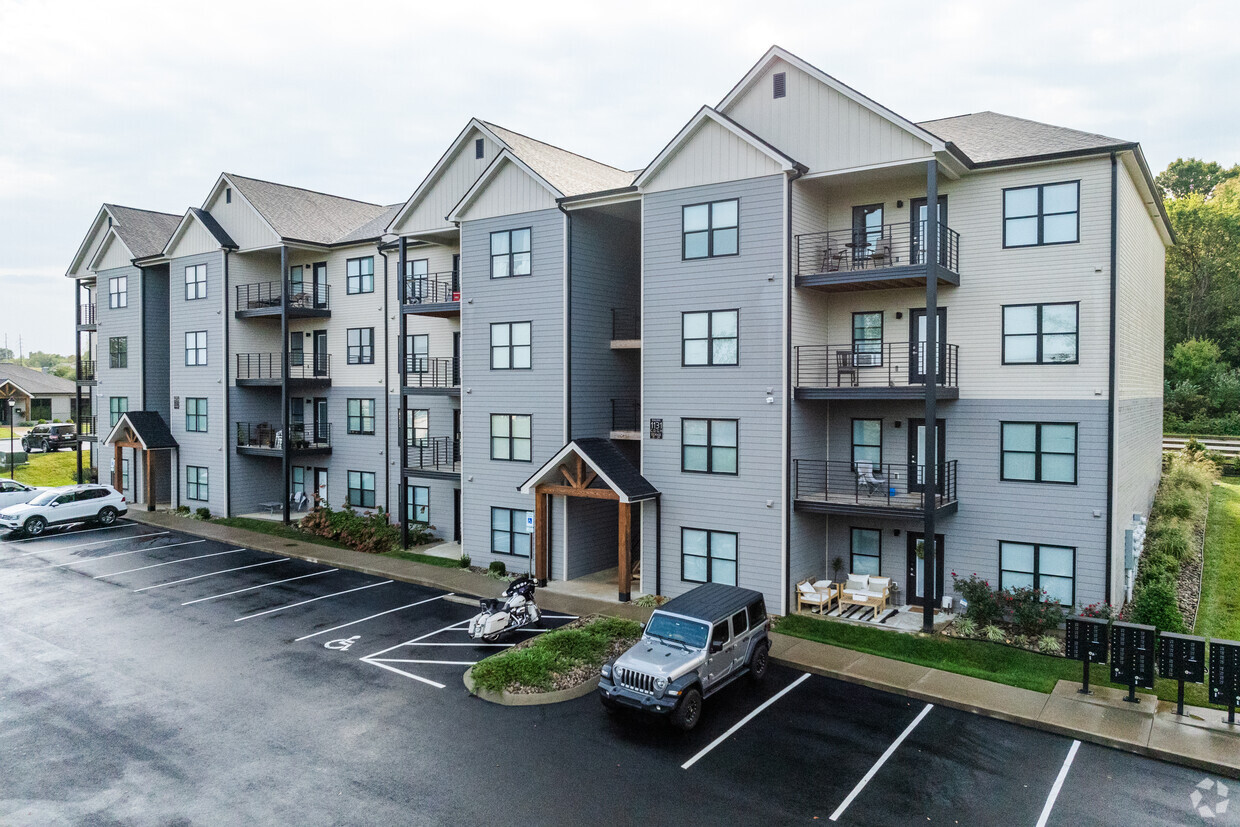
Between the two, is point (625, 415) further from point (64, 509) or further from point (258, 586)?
point (64, 509)

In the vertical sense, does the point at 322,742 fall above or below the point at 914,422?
below

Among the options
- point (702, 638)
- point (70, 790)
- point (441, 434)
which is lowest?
point (70, 790)

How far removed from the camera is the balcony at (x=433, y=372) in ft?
92.3

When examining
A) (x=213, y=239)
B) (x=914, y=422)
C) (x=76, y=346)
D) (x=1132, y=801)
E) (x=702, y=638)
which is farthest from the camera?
(x=76, y=346)

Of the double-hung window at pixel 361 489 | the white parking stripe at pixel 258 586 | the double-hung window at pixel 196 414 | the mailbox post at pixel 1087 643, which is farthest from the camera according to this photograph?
the double-hung window at pixel 196 414

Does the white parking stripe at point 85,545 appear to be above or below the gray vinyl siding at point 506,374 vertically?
below

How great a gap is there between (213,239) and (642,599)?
83.0 ft

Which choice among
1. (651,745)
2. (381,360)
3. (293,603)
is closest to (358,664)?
(293,603)

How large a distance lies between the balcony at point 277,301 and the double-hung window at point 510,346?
11026mm

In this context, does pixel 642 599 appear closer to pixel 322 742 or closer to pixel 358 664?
pixel 358 664

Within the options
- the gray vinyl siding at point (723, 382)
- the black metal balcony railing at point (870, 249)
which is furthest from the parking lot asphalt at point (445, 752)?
the black metal balcony railing at point (870, 249)

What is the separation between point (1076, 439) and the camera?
17.9 meters

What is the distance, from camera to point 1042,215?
59.7 feet

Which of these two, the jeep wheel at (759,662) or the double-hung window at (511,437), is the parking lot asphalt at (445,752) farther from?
the double-hung window at (511,437)
